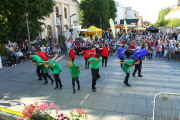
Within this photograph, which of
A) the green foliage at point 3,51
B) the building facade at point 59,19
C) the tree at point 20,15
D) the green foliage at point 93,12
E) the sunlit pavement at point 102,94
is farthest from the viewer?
the green foliage at point 93,12

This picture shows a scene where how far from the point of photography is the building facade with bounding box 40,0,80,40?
2861 cm

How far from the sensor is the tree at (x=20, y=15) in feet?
47.9

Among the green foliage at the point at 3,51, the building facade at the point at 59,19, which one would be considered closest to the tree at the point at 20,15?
the green foliage at the point at 3,51

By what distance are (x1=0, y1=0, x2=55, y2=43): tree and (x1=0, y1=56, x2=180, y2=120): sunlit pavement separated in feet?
25.1

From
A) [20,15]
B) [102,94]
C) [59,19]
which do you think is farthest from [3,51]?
[59,19]

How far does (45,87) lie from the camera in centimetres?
768

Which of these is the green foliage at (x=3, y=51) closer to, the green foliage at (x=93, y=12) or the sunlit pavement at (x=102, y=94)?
the sunlit pavement at (x=102, y=94)

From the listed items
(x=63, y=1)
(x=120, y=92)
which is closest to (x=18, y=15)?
(x=120, y=92)

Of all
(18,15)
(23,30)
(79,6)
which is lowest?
(23,30)

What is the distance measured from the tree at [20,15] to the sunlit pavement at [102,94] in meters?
7.64

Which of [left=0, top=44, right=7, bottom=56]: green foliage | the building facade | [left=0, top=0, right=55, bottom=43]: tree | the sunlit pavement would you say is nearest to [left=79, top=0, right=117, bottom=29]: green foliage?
the building facade

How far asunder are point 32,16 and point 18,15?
127 centimetres

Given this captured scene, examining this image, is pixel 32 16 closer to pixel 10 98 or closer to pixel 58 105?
pixel 10 98

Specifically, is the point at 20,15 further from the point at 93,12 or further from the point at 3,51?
the point at 93,12
